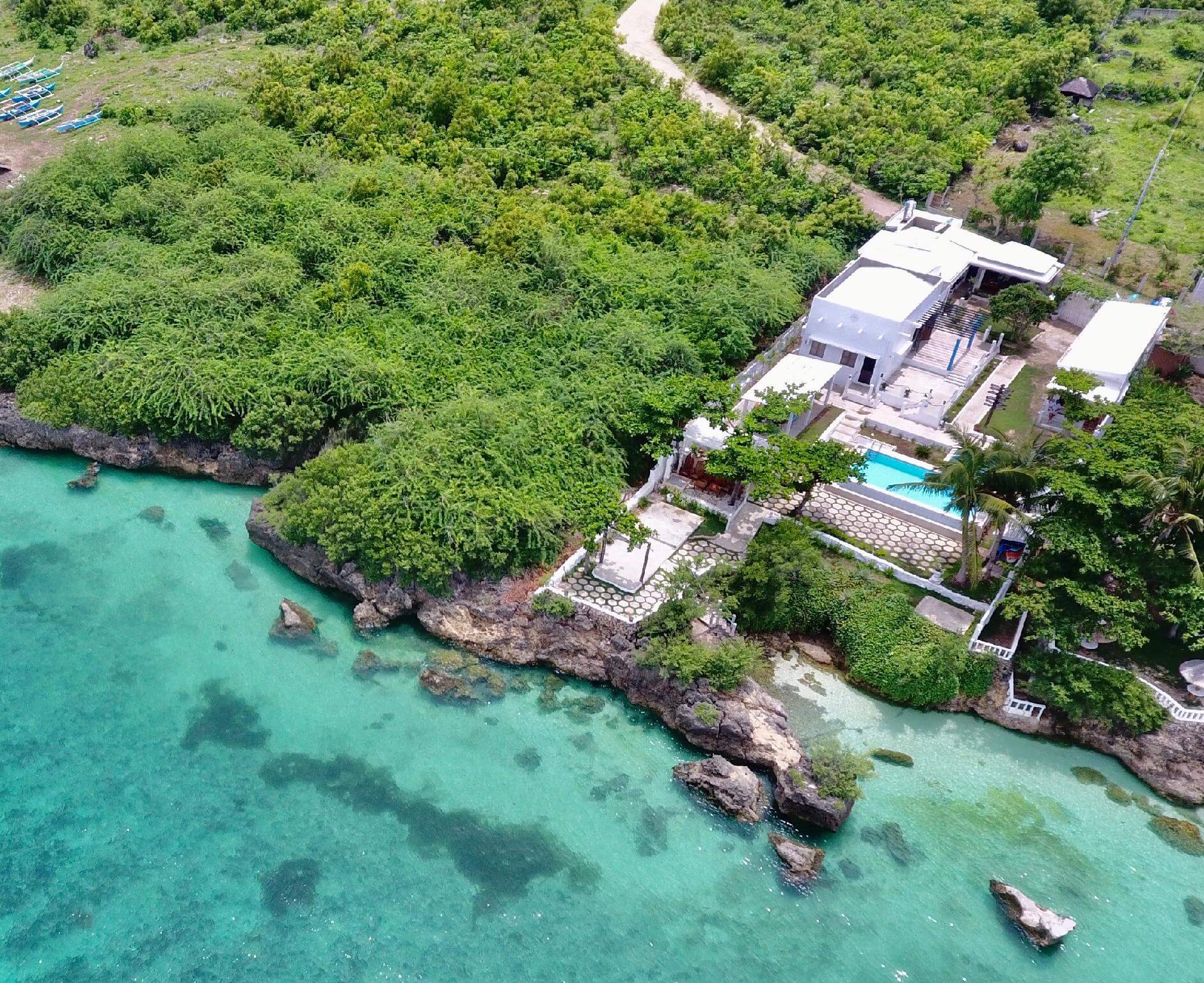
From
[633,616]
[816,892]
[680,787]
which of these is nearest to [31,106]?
[633,616]

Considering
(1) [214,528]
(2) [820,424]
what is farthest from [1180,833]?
(1) [214,528]

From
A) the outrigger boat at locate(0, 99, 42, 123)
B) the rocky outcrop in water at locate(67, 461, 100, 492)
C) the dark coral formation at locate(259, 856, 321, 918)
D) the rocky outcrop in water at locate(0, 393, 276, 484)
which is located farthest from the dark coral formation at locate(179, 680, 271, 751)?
the outrigger boat at locate(0, 99, 42, 123)

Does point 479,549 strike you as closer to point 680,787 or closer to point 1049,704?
point 680,787

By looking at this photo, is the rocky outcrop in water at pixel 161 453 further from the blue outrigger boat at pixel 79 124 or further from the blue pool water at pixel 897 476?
the blue outrigger boat at pixel 79 124

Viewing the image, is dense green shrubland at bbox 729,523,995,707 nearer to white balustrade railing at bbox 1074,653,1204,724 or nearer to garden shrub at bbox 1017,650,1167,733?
garden shrub at bbox 1017,650,1167,733

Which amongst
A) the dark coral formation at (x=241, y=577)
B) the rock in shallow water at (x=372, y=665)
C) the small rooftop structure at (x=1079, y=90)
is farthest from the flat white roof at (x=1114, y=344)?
the dark coral formation at (x=241, y=577)

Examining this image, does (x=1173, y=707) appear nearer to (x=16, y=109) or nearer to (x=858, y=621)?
(x=858, y=621)
